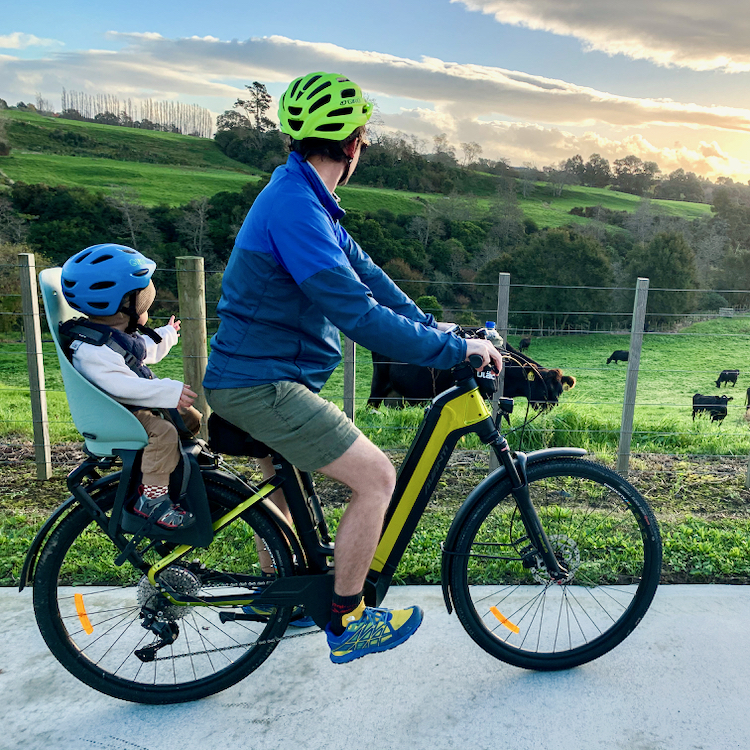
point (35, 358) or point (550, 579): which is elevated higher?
point (35, 358)

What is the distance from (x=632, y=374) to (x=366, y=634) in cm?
343

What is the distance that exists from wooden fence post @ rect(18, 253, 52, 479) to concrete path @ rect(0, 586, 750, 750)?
204cm

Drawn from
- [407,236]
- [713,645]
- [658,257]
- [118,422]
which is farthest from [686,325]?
[118,422]

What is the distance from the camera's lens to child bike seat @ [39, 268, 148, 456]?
1.99 meters

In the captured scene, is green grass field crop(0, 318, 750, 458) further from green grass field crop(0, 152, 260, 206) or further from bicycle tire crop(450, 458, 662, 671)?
green grass field crop(0, 152, 260, 206)

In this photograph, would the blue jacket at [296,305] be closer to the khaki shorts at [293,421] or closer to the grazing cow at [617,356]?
the khaki shorts at [293,421]

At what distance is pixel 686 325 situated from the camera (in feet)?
68.9

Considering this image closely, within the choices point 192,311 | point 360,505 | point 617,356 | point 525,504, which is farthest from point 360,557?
point 617,356

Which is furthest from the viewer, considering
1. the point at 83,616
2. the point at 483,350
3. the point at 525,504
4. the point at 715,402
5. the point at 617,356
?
the point at 617,356

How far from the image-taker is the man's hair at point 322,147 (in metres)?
2.06

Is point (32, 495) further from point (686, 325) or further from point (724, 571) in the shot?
point (686, 325)

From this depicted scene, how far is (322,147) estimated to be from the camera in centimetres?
207

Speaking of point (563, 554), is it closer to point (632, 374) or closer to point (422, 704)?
point (422, 704)

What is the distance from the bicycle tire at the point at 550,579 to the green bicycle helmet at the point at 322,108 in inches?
51.3
